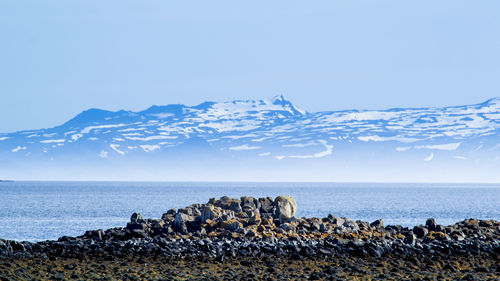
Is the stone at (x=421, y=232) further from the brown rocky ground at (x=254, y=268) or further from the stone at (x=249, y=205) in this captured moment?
the stone at (x=249, y=205)

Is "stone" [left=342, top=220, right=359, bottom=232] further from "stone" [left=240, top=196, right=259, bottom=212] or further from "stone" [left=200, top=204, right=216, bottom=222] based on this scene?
"stone" [left=200, top=204, right=216, bottom=222]

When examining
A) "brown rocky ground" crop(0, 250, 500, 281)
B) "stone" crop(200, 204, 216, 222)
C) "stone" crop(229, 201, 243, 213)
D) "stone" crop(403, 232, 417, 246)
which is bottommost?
"brown rocky ground" crop(0, 250, 500, 281)

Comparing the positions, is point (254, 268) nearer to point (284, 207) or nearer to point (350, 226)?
point (350, 226)

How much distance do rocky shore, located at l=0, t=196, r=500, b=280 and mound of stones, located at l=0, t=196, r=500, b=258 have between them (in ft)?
0.15

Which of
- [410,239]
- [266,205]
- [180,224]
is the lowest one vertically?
[410,239]

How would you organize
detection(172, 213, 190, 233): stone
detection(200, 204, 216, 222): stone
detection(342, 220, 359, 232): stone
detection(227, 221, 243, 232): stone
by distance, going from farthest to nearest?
detection(200, 204, 216, 222): stone → detection(342, 220, 359, 232): stone → detection(172, 213, 190, 233): stone → detection(227, 221, 243, 232): stone

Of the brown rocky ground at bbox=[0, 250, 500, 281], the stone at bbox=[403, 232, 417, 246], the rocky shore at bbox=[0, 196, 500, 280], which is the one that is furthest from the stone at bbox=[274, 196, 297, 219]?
the brown rocky ground at bbox=[0, 250, 500, 281]

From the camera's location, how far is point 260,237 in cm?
3241

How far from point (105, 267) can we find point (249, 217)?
14614mm

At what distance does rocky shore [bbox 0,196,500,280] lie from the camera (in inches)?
976

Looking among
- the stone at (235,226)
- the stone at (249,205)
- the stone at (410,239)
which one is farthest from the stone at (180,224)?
the stone at (410,239)

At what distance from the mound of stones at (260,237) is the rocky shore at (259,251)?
0.04 metres

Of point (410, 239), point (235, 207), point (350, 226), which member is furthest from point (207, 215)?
point (410, 239)

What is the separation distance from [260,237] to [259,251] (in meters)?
2.87
